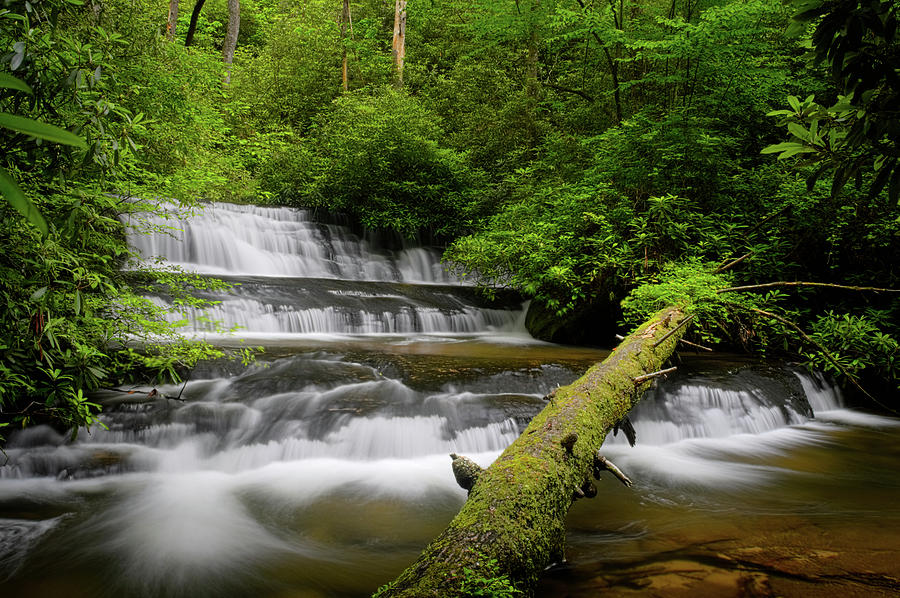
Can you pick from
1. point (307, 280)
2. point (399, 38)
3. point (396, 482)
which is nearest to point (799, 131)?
point (396, 482)

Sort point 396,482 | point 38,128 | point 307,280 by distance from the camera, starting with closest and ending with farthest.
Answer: point 38,128 → point 396,482 → point 307,280

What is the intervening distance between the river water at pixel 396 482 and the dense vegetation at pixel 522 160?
664 millimetres

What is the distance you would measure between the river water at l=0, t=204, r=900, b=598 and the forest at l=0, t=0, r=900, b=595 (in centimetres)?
53

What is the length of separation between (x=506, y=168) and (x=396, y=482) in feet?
39.4

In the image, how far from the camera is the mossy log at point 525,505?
74.8 inches

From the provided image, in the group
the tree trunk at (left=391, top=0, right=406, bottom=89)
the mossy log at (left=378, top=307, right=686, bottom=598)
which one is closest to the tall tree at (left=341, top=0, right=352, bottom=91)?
the tree trunk at (left=391, top=0, right=406, bottom=89)

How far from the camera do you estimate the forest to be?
7.96ft

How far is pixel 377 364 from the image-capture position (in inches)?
255

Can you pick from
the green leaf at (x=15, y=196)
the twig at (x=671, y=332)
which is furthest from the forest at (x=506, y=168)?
the twig at (x=671, y=332)

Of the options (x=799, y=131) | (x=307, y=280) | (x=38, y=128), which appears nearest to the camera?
(x=38, y=128)

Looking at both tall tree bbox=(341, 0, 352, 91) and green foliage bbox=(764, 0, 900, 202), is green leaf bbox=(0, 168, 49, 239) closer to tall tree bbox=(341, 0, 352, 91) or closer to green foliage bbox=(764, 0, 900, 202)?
green foliage bbox=(764, 0, 900, 202)

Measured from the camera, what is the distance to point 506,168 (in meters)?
14.9

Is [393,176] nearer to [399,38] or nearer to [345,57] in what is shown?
[399,38]

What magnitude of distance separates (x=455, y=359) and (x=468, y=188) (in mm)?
8412
